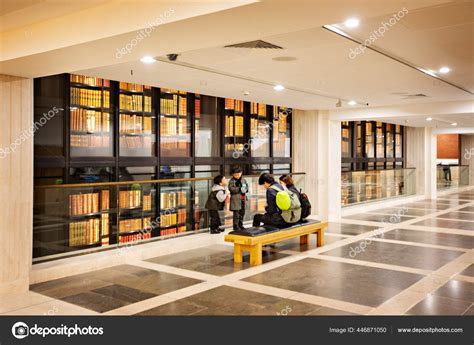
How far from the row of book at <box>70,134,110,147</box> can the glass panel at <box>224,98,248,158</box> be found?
338 cm

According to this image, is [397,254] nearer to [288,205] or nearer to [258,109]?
[288,205]

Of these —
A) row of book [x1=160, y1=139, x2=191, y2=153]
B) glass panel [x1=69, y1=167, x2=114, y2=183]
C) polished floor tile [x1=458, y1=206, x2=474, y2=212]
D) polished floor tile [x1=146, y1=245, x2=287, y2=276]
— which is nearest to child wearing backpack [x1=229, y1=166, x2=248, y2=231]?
polished floor tile [x1=146, y1=245, x2=287, y2=276]

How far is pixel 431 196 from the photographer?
19.2 metres

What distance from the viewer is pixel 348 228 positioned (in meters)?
11.3

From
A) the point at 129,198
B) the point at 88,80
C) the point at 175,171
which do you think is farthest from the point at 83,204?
the point at 175,171

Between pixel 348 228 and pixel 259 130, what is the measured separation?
335cm

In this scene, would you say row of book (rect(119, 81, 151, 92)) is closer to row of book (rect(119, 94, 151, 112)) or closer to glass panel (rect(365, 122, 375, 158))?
row of book (rect(119, 94, 151, 112))

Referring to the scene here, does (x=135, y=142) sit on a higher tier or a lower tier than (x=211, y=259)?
higher

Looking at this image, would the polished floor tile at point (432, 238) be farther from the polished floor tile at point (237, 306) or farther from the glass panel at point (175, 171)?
the polished floor tile at point (237, 306)

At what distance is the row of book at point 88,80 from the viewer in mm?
8012

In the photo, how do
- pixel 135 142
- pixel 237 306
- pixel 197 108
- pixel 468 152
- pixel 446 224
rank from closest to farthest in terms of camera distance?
pixel 237 306
pixel 135 142
pixel 197 108
pixel 446 224
pixel 468 152

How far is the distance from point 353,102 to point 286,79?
143 inches

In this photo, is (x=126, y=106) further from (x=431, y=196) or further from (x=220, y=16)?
(x=431, y=196)
